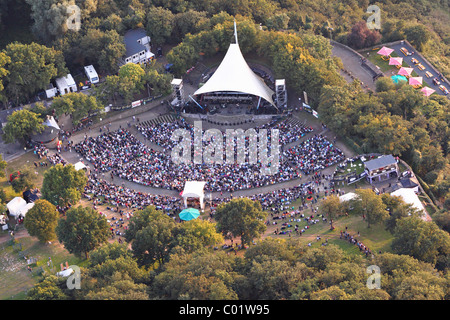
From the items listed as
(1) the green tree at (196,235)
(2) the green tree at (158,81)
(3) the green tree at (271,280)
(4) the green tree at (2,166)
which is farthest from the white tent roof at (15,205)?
(3) the green tree at (271,280)

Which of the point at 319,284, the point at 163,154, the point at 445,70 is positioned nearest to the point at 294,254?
the point at 319,284

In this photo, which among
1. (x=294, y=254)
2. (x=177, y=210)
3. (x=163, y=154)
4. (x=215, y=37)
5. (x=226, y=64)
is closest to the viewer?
(x=294, y=254)

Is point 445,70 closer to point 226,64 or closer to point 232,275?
point 226,64

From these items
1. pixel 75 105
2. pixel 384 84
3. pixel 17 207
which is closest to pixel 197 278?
pixel 17 207

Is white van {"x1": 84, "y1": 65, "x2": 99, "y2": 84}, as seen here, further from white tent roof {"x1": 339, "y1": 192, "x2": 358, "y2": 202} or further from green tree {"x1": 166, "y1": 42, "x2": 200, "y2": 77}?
white tent roof {"x1": 339, "y1": 192, "x2": 358, "y2": 202}

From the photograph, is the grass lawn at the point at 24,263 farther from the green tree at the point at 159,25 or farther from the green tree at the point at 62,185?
the green tree at the point at 159,25

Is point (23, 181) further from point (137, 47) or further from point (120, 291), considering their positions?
point (137, 47)
